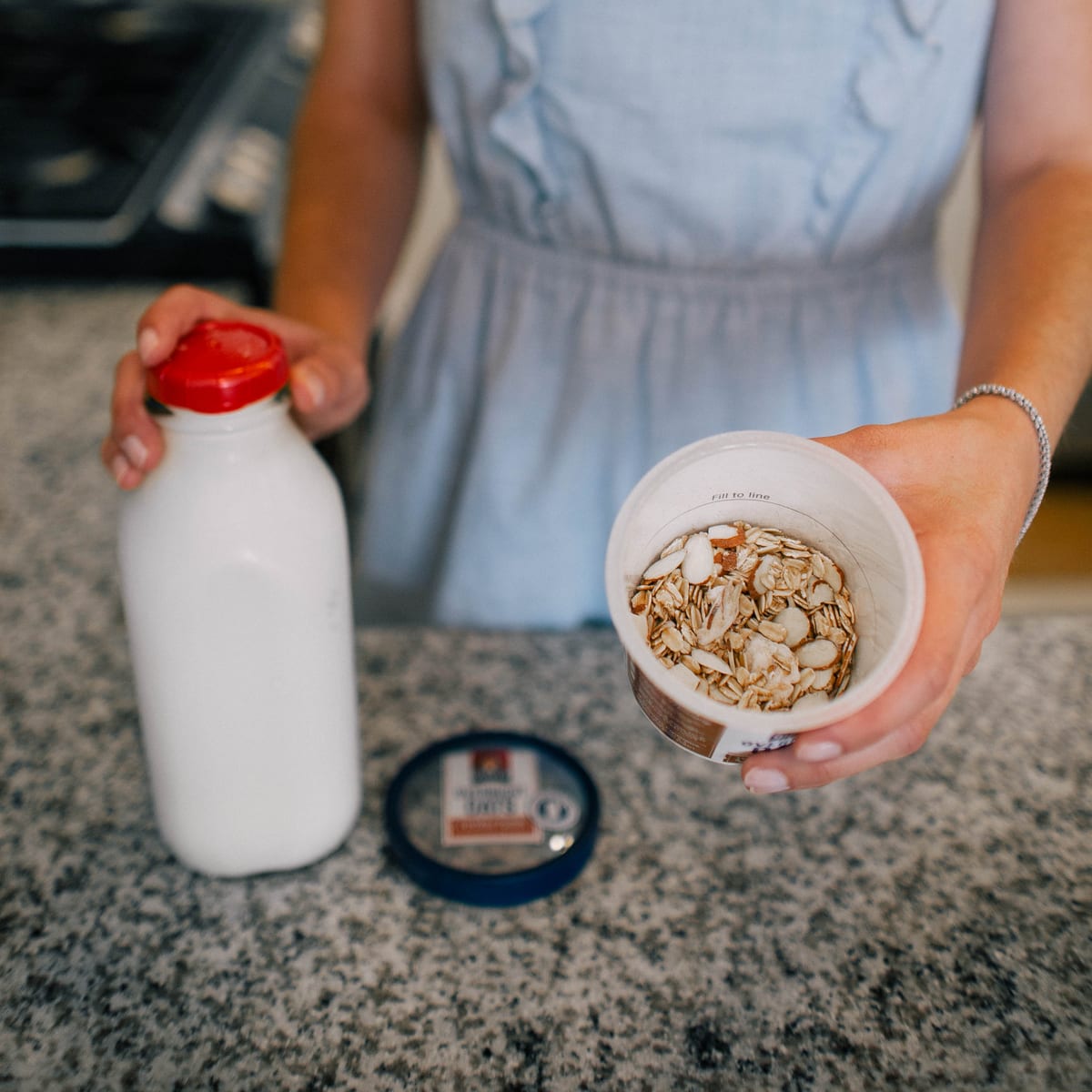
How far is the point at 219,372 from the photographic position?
474 mm

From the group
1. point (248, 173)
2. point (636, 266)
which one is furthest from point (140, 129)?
point (636, 266)

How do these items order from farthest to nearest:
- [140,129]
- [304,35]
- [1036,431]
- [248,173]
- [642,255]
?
[304,35] < [140,129] < [248,173] < [642,255] < [1036,431]

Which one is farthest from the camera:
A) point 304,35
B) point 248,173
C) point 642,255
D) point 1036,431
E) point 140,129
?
point 304,35

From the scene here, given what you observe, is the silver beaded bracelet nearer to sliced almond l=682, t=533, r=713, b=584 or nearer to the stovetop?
sliced almond l=682, t=533, r=713, b=584

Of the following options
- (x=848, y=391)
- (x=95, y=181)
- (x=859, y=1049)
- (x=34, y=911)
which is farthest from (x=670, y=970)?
(x=95, y=181)

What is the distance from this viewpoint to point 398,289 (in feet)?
8.26

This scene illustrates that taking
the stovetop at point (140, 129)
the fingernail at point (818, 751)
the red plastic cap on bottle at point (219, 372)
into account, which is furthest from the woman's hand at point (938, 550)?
the stovetop at point (140, 129)

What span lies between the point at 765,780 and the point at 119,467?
352mm

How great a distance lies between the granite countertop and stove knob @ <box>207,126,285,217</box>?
2.49 ft

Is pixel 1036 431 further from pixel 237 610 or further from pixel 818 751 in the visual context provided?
pixel 237 610

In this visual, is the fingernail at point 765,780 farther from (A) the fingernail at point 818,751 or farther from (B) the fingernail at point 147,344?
(B) the fingernail at point 147,344

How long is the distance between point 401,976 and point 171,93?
154 cm

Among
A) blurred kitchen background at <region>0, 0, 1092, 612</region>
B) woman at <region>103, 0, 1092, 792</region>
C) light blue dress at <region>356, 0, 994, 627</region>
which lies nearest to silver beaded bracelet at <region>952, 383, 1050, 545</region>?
woman at <region>103, 0, 1092, 792</region>

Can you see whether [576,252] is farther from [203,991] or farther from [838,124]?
[203,991]
